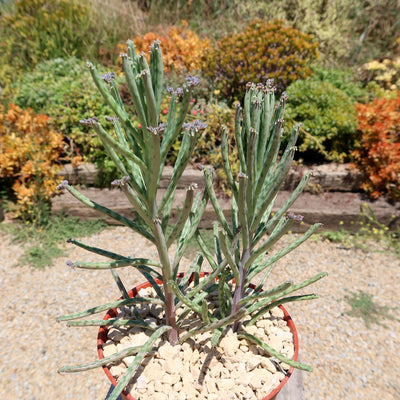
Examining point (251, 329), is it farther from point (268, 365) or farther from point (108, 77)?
point (108, 77)

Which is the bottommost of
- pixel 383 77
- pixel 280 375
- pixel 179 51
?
pixel 280 375

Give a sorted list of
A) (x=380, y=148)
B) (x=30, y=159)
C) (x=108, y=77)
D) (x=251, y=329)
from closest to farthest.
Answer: (x=108, y=77), (x=251, y=329), (x=380, y=148), (x=30, y=159)

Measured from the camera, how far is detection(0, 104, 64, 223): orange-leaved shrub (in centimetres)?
383

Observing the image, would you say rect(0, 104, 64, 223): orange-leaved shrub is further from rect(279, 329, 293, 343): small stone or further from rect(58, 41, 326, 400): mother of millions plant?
rect(279, 329, 293, 343): small stone

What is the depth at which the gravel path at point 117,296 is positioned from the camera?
2457mm

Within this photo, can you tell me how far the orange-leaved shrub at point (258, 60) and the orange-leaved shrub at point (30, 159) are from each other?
223 cm

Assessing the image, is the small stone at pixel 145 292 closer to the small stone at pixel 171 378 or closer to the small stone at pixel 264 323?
the small stone at pixel 171 378

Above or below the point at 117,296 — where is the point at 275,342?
above

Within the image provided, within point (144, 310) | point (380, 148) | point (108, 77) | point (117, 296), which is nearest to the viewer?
point (108, 77)

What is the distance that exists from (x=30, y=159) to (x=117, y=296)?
1941mm

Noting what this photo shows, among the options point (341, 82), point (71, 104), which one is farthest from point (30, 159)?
point (341, 82)

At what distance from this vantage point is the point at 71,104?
169 inches

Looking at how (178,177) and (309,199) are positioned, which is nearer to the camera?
(178,177)

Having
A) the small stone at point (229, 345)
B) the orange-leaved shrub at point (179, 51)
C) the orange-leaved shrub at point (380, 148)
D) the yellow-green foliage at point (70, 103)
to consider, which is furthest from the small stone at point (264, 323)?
the orange-leaved shrub at point (179, 51)
